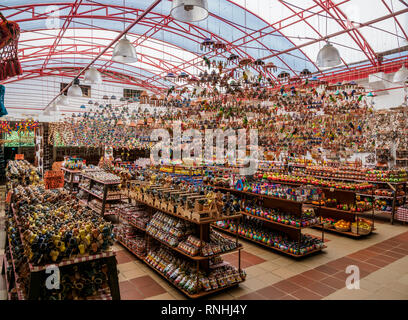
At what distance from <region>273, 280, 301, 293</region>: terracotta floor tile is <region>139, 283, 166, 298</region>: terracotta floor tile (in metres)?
1.78

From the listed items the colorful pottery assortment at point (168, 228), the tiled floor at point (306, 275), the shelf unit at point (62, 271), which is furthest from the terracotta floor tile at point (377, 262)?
the shelf unit at point (62, 271)

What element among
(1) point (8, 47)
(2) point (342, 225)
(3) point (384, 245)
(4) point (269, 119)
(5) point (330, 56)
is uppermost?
(5) point (330, 56)

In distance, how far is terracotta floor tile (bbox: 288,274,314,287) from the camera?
4.31 meters

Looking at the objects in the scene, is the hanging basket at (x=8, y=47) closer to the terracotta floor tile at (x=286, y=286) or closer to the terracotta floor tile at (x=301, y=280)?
the terracotta floor tile at (x=286, y=286)

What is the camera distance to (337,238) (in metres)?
6.71

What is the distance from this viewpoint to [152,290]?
4051 mm

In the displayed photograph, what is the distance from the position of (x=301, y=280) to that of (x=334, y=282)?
1.71 feet

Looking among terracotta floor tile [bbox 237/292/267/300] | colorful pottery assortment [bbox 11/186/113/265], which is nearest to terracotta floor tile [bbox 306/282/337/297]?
terracotta floor tile [bbox 237/292/267/300]

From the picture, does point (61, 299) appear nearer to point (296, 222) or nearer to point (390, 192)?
point (296, 222)

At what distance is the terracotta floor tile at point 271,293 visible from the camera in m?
3.87

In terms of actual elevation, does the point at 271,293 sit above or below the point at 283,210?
below

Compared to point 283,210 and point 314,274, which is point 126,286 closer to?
point 314,274

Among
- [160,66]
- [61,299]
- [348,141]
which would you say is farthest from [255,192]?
[160,66]

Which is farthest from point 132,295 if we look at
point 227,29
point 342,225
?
point 227,29
